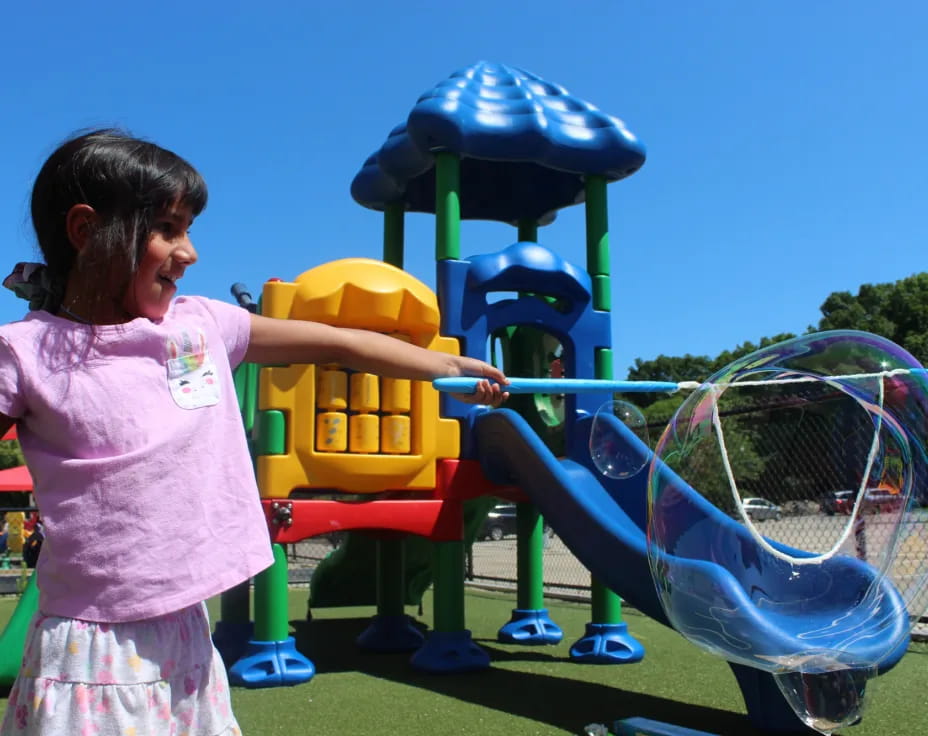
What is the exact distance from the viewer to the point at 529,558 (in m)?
7.66

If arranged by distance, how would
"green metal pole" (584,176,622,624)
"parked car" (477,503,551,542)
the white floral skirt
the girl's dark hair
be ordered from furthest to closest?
"parked car" (477,503,551,542)
"green metal pole" (584,176,622,624)
the girl's dark hair
the white floral skirt

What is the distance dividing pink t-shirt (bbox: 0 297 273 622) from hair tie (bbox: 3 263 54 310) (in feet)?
0.14

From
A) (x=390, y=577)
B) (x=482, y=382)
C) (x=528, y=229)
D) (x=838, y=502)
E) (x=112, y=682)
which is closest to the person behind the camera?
(x=112, y=682)

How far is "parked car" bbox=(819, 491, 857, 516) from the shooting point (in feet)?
10.5

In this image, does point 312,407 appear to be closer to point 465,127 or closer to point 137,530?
point 465,127

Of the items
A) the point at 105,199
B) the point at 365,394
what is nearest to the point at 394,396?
the point at 365,394

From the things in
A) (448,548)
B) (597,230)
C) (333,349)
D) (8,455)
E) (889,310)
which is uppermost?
(889,310)

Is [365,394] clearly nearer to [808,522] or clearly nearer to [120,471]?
[808,522]

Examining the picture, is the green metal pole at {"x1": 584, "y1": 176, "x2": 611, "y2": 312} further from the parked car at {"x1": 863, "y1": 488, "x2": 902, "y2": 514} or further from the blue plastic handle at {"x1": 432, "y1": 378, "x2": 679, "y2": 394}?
the blue plastic handle at {"x1": 432, "y1": 378, "x2": 679, "y2": 394}

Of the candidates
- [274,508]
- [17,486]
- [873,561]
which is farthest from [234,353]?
[17,486]

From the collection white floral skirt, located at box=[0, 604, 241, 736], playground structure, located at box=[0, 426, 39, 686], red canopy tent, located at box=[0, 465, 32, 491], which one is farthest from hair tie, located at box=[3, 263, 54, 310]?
red canopy tent, located at box=[0, 465, 32, 491]

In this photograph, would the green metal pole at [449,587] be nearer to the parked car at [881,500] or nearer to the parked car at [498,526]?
the parked car at [881,500]

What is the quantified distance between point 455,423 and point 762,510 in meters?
3.10

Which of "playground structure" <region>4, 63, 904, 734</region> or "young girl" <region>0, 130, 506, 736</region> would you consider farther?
"playground structure" <region>4, 63, 904, 734</region>
